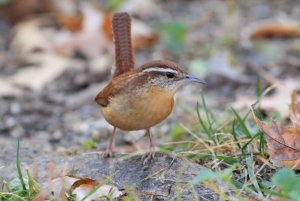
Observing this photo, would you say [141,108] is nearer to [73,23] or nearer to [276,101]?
[276,101]

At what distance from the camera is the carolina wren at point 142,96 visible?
14.6 ft

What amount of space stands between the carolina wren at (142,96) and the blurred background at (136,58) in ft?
3.46

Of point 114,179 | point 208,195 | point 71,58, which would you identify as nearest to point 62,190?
point 114,179

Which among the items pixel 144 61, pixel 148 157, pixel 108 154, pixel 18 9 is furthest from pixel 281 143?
pixel 18 9

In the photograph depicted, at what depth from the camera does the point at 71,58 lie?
877 centimetres

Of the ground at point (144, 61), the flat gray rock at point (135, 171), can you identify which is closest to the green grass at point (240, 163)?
the flat gray rock at point (135, 171)

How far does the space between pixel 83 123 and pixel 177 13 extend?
12.4 feet

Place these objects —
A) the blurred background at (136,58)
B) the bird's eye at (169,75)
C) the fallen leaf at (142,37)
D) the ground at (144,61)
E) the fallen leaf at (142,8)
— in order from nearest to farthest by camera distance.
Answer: the bird's eye at (169,75), the ground at (144,61), the blurred background at (136,58), the fallen leaf at (142,37), the fallen leaf at (142,8)

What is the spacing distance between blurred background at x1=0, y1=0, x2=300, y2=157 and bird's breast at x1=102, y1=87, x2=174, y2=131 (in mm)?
1148

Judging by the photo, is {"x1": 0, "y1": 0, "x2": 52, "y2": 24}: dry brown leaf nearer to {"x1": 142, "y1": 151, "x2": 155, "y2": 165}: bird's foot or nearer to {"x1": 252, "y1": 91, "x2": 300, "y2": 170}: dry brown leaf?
{"x1": 142, "y1": 151, "x2": 155, "y2": 165}: bird's foot

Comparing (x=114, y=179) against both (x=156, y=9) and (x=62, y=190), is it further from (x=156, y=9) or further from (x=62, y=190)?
(x=156, y=9)

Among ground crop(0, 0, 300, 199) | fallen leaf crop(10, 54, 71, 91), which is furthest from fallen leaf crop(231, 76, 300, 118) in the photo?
fallen leaf crop(10, 54, 71, 91)

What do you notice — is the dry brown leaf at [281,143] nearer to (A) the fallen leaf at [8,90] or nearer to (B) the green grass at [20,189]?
(B) the green grass at [20,189]

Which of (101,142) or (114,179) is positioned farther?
(101,142)
